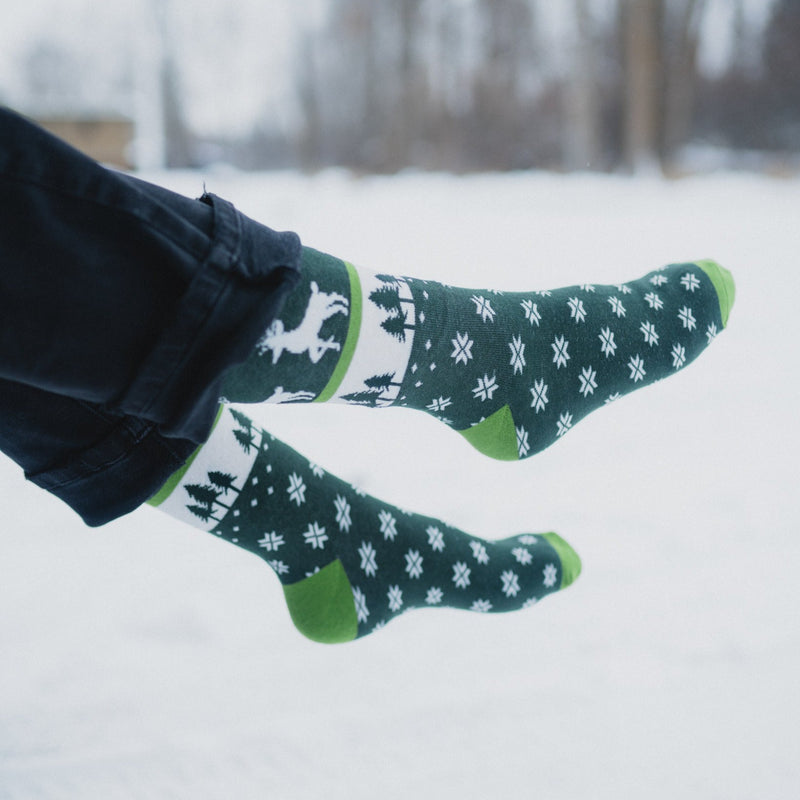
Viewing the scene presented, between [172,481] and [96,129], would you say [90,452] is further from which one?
[96,129]

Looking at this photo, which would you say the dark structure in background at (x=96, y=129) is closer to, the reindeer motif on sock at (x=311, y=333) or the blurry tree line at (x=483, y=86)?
the blurry tree line at (x=483, y=86)

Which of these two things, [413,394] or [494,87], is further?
[494,87]

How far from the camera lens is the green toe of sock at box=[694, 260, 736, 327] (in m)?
0.76

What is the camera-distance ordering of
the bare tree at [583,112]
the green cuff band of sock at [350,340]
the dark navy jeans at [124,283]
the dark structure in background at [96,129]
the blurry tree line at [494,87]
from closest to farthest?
1. the dark navy jeans at [124,283]
2. the green cuff band of sock at [350,340]
3. the bare tree at [583,112]
4. the dark structure in background at [96,129]
5. the blurry tree line at [494,87]

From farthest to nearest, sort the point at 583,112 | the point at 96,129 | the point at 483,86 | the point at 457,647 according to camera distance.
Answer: the point at 483,86 < the point at 96,129 < the point at 583,112 < the point at 457,647

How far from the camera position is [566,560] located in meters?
0.76

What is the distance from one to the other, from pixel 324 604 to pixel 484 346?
247mm

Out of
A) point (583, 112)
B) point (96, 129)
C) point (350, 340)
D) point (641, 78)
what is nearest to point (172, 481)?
point (350, 340)

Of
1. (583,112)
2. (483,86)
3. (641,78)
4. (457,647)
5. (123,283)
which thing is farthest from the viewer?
(483,86)

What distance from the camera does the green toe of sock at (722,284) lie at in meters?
0.76

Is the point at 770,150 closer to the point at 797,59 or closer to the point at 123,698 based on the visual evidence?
the point at 797,59

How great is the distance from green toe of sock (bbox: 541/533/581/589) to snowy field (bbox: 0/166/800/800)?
1.4 inches

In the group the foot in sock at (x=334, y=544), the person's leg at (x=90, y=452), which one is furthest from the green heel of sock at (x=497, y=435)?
the person's leg at (x=90, y=452)

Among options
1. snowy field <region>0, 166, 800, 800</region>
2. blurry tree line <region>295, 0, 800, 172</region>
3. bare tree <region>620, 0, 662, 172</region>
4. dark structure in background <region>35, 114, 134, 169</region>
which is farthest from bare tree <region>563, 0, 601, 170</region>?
snowy field <region>0, 166, 800, 800</region>
